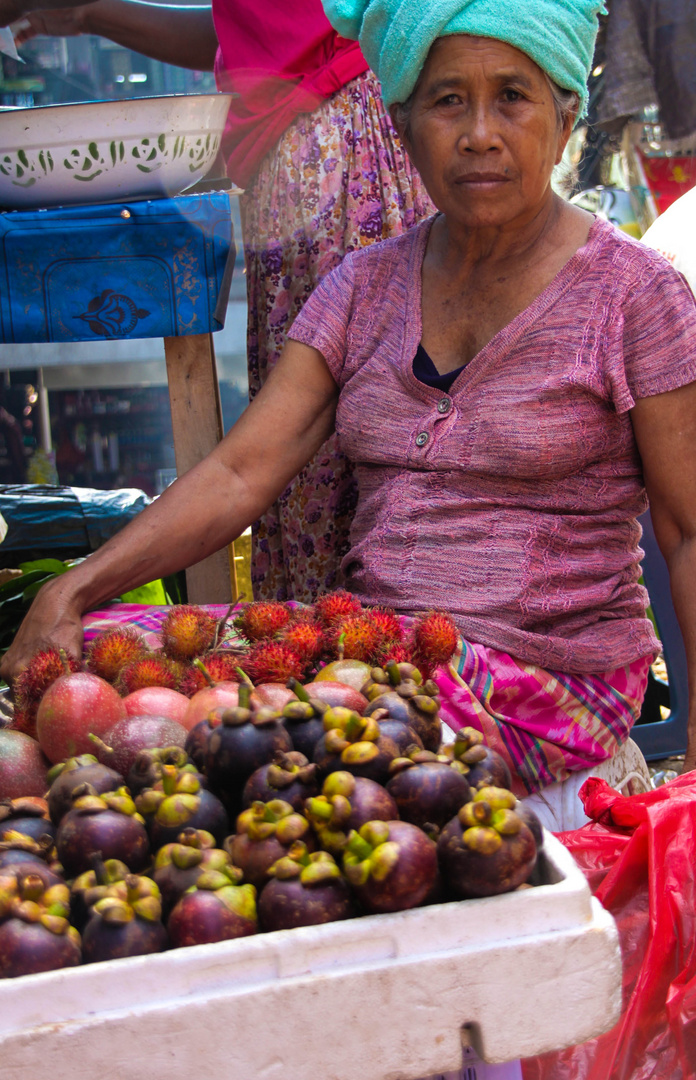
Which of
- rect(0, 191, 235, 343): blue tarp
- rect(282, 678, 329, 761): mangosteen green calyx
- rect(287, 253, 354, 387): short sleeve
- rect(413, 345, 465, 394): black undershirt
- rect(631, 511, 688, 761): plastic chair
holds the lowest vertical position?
rect(631, 511, 688, 761): plastic chair

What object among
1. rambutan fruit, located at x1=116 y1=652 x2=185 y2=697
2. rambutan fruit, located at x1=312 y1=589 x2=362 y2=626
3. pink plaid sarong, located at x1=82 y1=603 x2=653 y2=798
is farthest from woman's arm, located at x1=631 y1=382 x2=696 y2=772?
rambutan fruit, located at x1=116 y1=652 x2=185 y2=697

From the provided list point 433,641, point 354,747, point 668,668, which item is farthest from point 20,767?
point 668,668

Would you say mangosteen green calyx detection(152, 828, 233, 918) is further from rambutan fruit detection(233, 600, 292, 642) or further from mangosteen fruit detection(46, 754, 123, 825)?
rambutan fruit detection(233, 600, 292, 642)

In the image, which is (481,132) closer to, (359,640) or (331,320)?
(331,320)

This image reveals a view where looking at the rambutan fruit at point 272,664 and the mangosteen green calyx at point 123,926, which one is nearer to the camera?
the mangosteen green calyx at point 123,926

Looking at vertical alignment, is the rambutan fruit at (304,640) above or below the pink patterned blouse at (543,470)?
below

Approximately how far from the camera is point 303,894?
0.74 meters

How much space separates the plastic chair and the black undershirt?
3.08 ft

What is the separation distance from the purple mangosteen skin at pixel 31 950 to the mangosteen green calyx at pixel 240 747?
189 millimetres

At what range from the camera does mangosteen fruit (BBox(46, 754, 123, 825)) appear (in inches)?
33.9

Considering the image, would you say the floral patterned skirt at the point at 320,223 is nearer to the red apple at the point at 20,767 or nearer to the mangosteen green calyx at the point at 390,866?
the red apple at the point at 20,767

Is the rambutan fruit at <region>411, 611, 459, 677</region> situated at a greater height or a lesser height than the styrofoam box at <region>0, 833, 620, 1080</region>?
greater

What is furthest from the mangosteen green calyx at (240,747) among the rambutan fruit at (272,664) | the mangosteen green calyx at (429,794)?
the rambutan fruit at (272,664)

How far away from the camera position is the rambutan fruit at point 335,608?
4.44 ft
